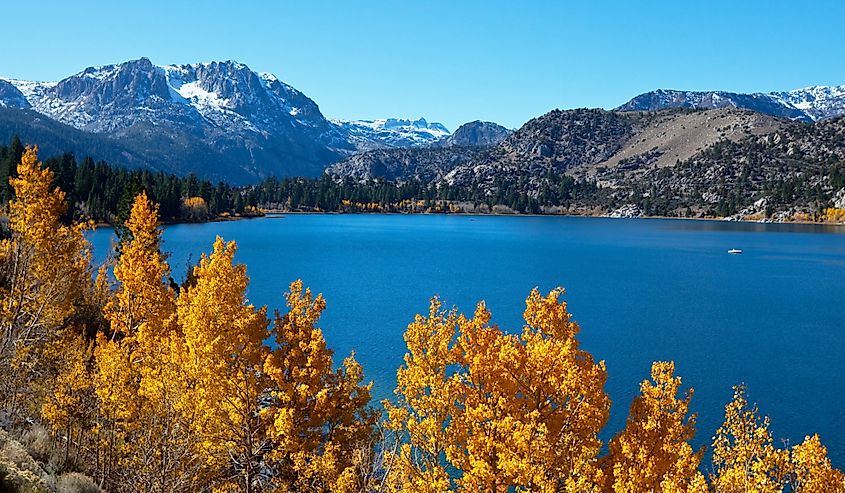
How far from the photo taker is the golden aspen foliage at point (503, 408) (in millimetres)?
16594

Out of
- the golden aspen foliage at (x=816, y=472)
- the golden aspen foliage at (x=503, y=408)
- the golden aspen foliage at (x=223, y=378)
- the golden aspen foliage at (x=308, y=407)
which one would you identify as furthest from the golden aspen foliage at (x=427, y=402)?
the golden aspen foliage at (x=816, y=472)

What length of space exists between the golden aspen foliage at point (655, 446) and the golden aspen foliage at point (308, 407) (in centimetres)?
753

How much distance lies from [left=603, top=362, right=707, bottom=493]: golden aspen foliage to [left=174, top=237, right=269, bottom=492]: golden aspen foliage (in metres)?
10.5

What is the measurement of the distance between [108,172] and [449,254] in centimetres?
9380

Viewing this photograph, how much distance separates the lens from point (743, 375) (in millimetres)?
44188

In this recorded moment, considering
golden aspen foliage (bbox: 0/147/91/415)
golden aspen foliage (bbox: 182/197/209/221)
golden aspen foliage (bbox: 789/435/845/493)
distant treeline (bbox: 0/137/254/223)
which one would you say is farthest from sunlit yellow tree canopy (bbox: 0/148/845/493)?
golden aspen foliage (bbox: 182/197/209/221)

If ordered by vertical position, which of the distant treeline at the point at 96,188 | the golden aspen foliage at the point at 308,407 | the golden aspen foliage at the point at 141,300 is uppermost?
the distant treeline at the point at 96,188

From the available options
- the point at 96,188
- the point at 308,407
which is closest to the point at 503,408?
the point at 308,407

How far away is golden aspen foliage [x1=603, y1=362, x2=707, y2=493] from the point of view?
1666 cm

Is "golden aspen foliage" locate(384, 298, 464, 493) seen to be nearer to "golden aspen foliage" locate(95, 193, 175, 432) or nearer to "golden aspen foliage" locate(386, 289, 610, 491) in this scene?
"golden aspen foliage" locate(386, 289, 610, 491)

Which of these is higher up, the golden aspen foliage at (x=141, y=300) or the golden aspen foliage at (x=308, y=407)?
the golden aspen foliage at (x=141, y=300)

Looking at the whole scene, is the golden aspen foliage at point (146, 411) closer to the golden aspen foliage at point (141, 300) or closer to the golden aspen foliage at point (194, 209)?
the golden aspen foliage at point (141, 300)

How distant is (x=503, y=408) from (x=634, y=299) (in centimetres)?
5979

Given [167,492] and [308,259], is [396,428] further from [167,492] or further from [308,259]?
[308,259]
